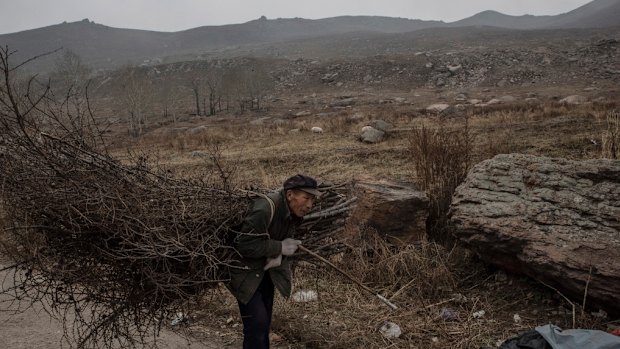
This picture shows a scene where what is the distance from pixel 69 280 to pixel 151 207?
0.71 m

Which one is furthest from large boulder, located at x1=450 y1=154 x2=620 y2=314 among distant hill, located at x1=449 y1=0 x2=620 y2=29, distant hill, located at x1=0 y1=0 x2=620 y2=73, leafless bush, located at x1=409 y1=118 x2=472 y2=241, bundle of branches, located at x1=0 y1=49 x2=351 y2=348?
distant hill, located at x1=449 y1=0 x2=620 y2=29

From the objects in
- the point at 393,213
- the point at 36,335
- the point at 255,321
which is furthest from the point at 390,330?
the point at 36,335

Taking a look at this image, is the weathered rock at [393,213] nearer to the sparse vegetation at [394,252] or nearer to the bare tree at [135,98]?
the sparse vegetation at [394,252]

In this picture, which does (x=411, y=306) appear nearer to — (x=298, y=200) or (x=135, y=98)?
(x=298, y=200)

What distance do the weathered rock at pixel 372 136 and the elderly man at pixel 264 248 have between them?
36.0 feet

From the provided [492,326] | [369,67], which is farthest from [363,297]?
[369,67]

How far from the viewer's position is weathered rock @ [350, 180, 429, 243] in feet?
17.5

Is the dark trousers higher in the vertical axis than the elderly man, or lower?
lower

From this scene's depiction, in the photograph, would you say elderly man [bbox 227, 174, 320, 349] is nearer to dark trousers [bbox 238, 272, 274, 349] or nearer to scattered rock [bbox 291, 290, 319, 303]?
dark trousers [bbox 238, 272, 274, 349]

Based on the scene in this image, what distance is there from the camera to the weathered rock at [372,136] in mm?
13891

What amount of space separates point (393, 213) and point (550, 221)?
5.61 feet

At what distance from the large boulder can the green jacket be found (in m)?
2.23

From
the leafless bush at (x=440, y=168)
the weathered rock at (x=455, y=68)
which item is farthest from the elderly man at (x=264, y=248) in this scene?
the weathered rock at (x=455, y=68)

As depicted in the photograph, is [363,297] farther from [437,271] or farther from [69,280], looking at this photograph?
[69,280]
